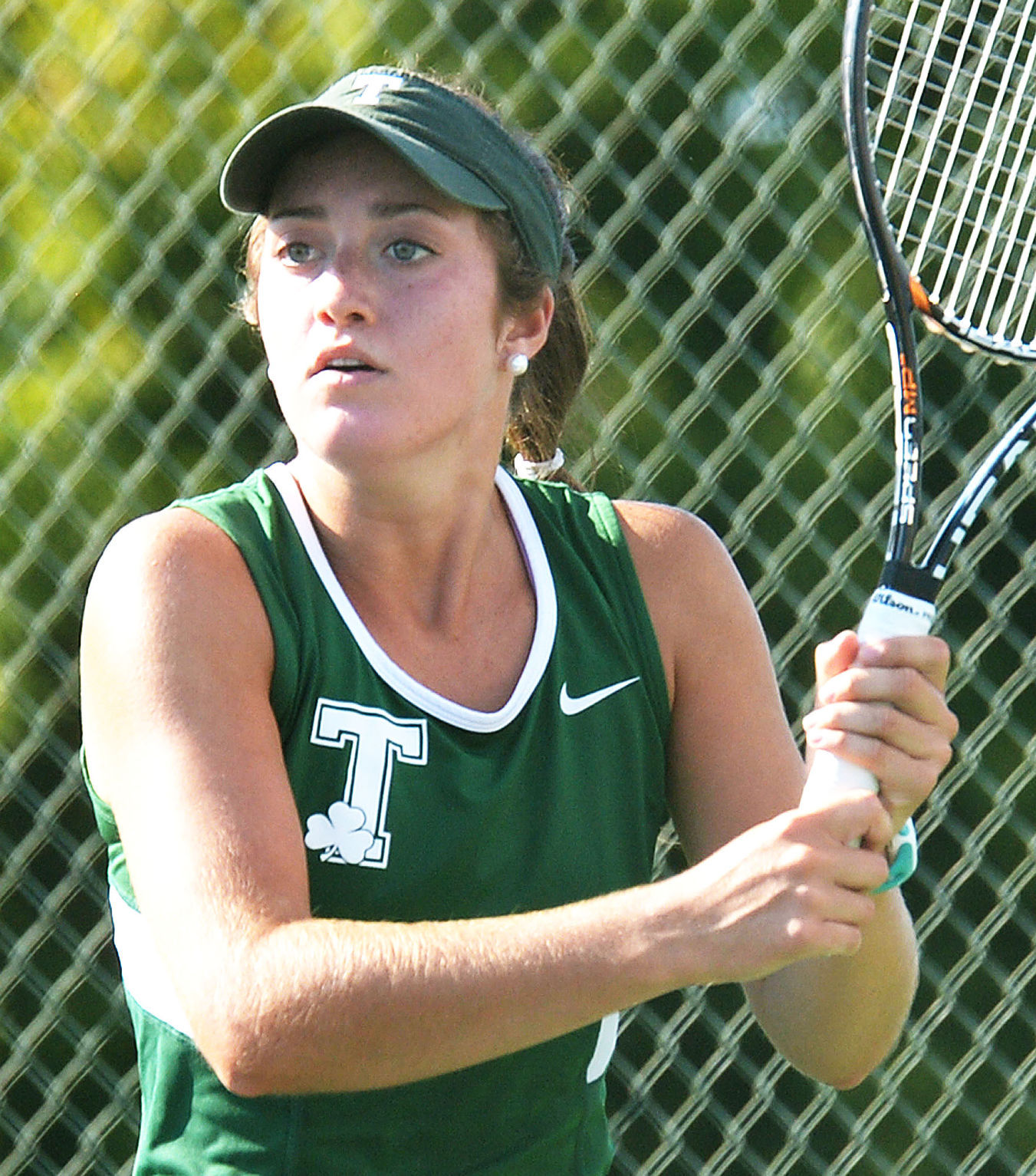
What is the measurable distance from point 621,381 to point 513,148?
1.42 m

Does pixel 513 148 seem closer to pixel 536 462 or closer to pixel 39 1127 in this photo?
pixel 536 462

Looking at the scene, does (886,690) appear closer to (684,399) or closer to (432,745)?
(432,745)

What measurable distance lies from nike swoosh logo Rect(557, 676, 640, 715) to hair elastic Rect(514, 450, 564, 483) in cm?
37

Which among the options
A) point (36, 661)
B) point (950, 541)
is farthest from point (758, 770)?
point (36, 661)

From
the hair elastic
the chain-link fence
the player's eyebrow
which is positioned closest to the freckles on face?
the player's eyebrow

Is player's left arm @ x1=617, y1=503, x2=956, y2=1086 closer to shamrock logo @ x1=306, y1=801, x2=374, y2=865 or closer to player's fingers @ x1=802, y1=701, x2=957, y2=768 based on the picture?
player's fingers @ x1=802, y1=701, x2=957, y2=768

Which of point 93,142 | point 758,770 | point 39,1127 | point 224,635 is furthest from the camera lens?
point 93,142

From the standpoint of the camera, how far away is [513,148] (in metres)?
1.85

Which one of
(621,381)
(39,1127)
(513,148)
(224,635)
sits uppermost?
(513,148)

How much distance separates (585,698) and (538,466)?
0.41 meters

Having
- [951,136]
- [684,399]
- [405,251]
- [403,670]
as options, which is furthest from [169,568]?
[951,136]

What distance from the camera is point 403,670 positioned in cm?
174

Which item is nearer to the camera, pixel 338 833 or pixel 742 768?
pixel 338 833

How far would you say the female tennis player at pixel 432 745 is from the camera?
145 centimetres
